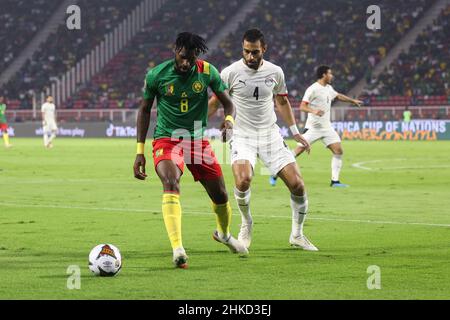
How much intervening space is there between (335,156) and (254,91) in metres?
9.54

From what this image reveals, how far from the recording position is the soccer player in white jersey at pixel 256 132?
11656mm

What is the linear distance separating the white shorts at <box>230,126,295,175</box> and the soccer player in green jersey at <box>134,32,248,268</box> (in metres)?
1.22

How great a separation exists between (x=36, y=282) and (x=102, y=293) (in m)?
0.86

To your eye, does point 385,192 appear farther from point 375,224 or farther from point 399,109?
point 399,109

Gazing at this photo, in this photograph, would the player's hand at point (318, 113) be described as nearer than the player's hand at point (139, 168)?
No

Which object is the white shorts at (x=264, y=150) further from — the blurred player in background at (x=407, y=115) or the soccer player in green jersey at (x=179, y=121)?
the blurred player in background at (x=407, y=115)

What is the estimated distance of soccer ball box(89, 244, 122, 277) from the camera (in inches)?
361

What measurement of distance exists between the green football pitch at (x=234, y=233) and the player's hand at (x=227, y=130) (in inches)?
49.2

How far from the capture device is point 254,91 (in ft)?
39.8

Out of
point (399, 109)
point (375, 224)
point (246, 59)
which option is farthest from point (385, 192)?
point (399, 109)

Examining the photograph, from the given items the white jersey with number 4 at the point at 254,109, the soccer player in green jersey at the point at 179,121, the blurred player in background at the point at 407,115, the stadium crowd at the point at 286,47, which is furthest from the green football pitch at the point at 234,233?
the stadium crowd at the point at 286,47

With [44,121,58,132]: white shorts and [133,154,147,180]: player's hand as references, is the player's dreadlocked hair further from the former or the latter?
[44,121,58,132]: white shorts

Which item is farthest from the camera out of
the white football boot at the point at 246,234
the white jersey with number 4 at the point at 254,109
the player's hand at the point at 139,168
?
the white jersey with number 4 at the point at 254,109

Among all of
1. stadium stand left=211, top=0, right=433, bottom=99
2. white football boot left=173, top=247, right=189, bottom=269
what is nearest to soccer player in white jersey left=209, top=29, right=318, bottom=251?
white football boot left=173, top=247, right=189, bottom=269
